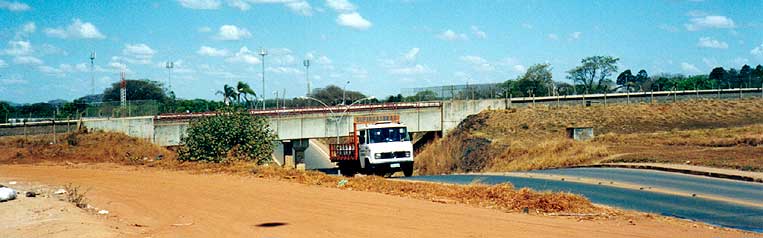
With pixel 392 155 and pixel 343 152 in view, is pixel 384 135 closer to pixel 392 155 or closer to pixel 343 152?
pixel 392 155

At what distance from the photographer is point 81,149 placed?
41094 mm

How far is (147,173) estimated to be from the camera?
2733 centimetres

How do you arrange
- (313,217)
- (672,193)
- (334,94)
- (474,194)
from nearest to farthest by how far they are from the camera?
(313,217), (474,194), (672,193), (334,94)

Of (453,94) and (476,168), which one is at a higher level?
(453,94)

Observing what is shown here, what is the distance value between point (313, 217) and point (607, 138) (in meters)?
39.6

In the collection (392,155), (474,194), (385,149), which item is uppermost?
(385,149)

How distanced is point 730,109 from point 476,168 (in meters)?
36.2

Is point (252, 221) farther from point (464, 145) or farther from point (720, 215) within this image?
point (464, 145)

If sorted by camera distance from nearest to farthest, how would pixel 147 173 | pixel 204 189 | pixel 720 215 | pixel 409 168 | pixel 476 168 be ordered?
pixel 720 215
pixel 204 189
pixel 147 173
pixel 409 168
pixel 476 168

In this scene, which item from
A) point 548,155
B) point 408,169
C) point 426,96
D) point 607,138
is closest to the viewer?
point 408,169

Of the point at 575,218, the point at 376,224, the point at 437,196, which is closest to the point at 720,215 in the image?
the point at 575,218

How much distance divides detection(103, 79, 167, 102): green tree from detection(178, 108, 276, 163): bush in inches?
3779

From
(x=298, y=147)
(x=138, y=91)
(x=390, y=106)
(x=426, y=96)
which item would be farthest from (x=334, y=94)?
(x=298, y=147)

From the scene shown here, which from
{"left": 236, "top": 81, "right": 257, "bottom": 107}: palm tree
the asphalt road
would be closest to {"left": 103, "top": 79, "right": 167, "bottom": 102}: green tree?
{"left": 236, "top": 81, "right": 257, "bottom": 107}: palm tree
